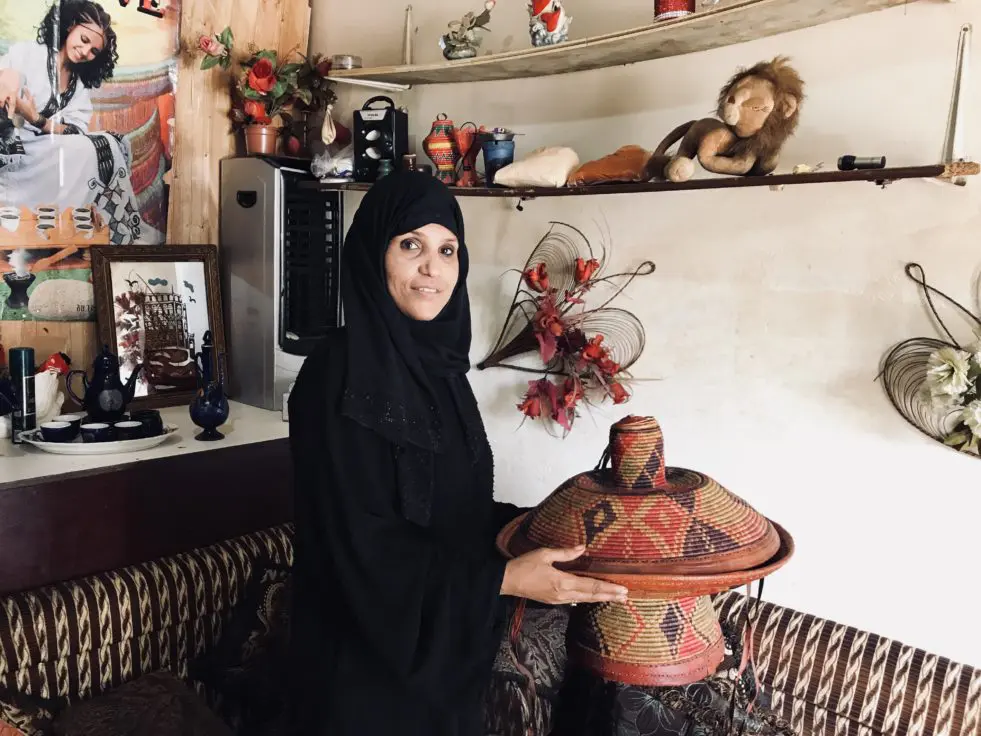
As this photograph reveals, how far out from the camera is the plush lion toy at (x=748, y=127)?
156cm

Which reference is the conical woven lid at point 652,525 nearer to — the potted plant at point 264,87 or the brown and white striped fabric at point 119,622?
the brown and white striped fabric at point 119,622

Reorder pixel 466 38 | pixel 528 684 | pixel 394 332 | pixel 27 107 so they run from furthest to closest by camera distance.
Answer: pixel 27 107
pixel 466 38
pixel 528 684
pixel 394 332

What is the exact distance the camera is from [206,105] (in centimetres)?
275

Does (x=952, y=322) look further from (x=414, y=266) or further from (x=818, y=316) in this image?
(x=414, y=266)

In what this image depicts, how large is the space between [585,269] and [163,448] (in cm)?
120

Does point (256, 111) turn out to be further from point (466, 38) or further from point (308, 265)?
point (466, 38)

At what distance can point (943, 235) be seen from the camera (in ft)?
5.38

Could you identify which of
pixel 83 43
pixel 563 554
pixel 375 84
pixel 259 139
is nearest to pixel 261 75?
pixel 259 139

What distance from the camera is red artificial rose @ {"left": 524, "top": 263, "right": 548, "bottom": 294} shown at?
222 cm

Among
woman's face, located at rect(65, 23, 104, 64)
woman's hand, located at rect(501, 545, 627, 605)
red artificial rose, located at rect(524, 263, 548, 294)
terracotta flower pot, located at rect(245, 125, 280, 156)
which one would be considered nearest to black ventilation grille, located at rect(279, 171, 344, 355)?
terracotta flower pot, located at rect(245, 125, 280, 156)

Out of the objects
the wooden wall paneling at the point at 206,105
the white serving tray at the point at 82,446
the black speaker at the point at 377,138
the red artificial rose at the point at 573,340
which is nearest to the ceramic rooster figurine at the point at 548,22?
the black speaker at the point at 377,138

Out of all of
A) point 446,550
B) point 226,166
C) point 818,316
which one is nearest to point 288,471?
point 226,166

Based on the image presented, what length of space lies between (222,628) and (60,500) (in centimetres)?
49

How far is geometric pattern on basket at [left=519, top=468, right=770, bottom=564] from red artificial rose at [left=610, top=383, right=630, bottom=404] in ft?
3.15
